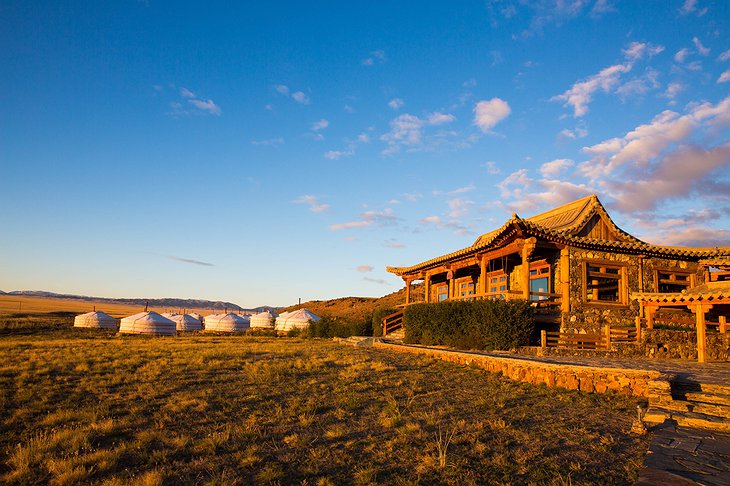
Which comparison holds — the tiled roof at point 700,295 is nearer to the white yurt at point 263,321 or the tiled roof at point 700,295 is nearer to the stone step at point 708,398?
the stone step at point 708,398

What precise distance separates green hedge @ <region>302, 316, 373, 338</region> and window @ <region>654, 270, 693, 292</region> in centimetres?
1729

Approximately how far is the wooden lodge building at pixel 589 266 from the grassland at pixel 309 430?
6184 millimetres

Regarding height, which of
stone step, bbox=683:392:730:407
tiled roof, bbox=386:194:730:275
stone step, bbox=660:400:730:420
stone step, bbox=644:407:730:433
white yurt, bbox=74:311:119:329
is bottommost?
white yurt, bbox=74:311:119:329

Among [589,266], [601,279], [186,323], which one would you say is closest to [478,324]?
[589,266]

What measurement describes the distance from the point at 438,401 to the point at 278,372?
17.9 feet

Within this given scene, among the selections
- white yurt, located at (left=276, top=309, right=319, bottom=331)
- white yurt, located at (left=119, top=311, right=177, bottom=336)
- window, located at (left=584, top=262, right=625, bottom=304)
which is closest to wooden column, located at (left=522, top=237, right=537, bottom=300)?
window, located at (left=584, top=262, right=625, bottom=304)

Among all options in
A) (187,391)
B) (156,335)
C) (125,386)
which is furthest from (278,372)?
(156,335)

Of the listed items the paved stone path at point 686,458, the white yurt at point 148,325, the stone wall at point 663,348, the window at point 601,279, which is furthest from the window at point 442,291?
the white yurt at point 148,325

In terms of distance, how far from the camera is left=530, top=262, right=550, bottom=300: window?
1975 cm

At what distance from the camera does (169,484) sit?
572cm

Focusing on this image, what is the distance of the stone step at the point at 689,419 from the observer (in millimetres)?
7368

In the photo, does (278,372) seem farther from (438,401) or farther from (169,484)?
(169,484)

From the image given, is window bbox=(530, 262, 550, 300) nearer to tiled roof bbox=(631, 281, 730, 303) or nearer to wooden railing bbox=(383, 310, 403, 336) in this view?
tiled roof bbox=(631, 281, 730, 303)

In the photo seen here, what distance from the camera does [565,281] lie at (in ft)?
58.8
